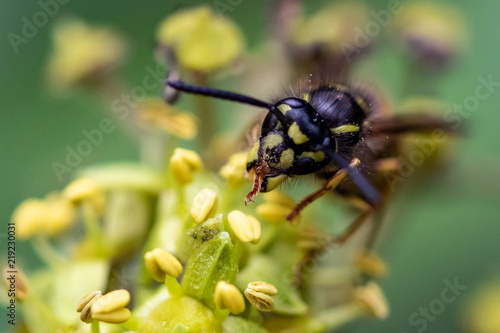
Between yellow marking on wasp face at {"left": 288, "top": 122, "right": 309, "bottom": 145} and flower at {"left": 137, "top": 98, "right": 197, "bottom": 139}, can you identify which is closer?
yellow marking on wasp face at {"left": 288, "top": 122, "right": 309, "bottom": 145}

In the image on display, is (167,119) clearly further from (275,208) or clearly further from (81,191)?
(275,208)

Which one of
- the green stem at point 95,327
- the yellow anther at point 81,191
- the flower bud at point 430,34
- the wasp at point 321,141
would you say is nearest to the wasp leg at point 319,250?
the wasp at point 321,141

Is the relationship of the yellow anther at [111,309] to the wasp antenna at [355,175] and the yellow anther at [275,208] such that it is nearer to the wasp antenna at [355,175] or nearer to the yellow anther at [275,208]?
the yellow anther at [275,208]

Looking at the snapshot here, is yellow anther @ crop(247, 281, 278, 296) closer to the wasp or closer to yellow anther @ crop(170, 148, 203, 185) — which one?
the wasp

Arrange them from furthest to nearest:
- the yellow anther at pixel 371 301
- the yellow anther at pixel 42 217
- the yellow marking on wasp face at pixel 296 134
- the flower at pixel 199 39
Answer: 1. the flower at pixel 199 39
2. the yellow anther at pixel 42 217
3. the yellow anther at pixel 371 301
4. the yellow marking on wasp face at pixel 296 134

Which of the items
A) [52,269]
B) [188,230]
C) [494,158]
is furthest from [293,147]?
[494,158]

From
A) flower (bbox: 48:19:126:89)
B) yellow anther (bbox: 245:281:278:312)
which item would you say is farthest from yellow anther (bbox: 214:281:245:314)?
flower (bbox: 48:19:126:89)
